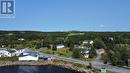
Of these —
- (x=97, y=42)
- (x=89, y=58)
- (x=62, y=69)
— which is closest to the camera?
(x=62, y=69)

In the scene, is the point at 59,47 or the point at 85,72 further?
the point at 59,47

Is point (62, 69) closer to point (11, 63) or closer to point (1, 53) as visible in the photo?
point (11, 63)

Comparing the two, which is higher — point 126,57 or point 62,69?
point 126,57

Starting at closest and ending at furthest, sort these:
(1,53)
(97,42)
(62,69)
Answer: (62,69) → (1,53) → (97,42)

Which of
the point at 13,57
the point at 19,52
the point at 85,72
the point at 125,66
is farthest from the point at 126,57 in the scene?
the point at 19,52

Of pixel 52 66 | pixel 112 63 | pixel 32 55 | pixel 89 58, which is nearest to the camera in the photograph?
pixel 112 63

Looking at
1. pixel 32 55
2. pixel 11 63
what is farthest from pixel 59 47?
pixel 11 63

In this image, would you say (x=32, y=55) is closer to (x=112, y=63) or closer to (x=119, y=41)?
(x=112, y=63)

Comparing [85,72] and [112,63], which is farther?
[112,63]

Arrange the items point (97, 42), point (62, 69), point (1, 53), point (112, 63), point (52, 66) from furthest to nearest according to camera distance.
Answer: point (97, 42)
point (1, 53)
point (52, 66)
point (62, 69)
point (112, 63)
